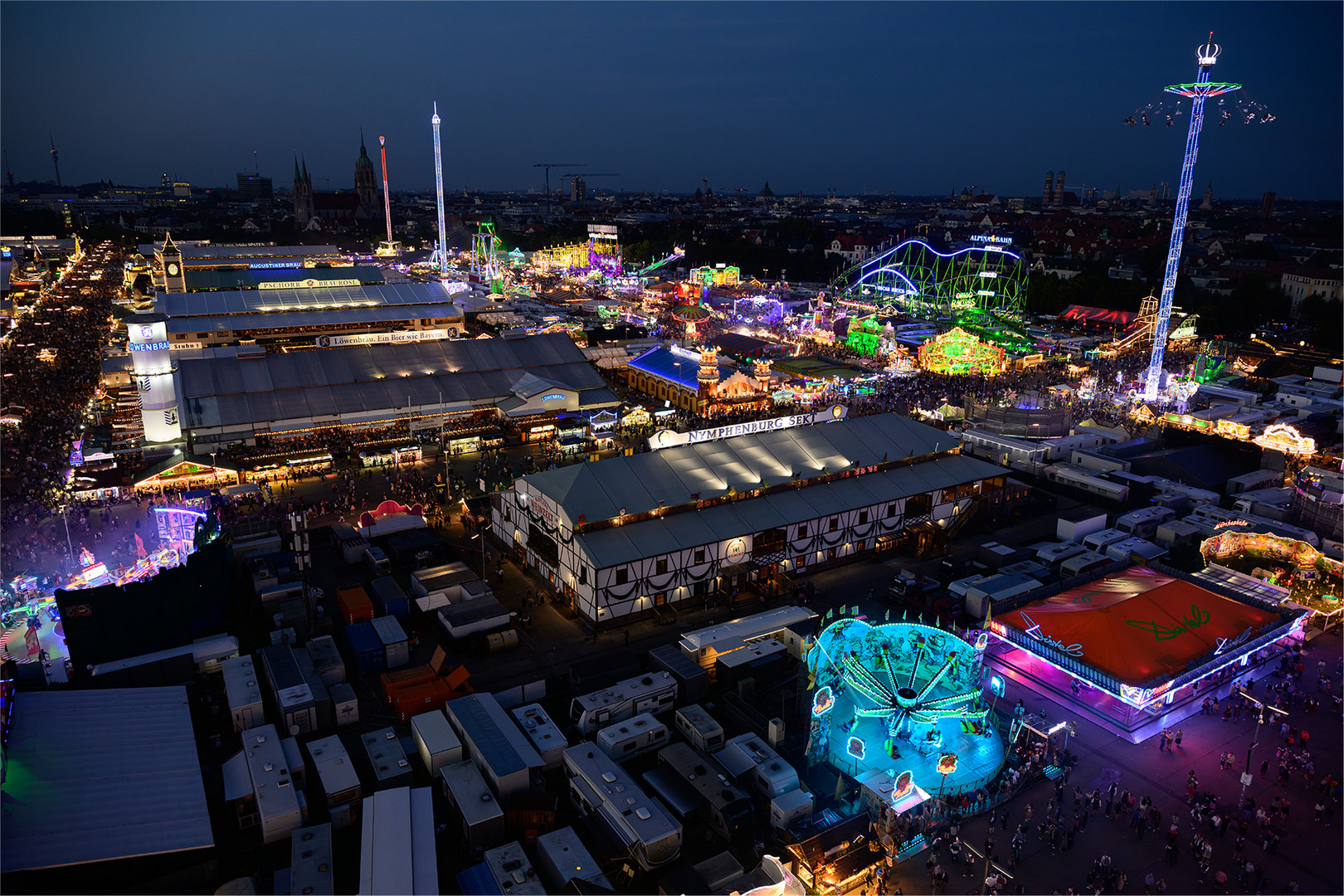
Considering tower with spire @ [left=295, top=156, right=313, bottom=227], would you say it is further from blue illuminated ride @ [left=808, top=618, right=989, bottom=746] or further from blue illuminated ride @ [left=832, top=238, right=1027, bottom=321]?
blue illuminated ride @ [left=808, top=618, right=989, bottom=746]

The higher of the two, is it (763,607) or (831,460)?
(831,460)

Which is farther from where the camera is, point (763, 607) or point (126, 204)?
point (126, 204)

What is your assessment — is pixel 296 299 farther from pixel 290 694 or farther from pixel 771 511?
pixel 290 694

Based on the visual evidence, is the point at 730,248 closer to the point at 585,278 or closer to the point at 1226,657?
the point at 585,278

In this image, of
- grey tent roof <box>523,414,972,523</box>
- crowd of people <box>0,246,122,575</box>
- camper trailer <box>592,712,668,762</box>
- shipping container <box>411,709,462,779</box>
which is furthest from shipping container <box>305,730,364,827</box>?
crowd of people <box>0,246,122,575</box>

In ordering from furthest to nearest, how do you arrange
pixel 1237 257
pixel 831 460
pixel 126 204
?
pixel 126 204 → pixel 1237 257 → pixel 831 460

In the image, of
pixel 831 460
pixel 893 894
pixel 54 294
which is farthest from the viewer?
pixel 54 294

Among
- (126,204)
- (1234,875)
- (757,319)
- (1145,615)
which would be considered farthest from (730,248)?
(126,204)
